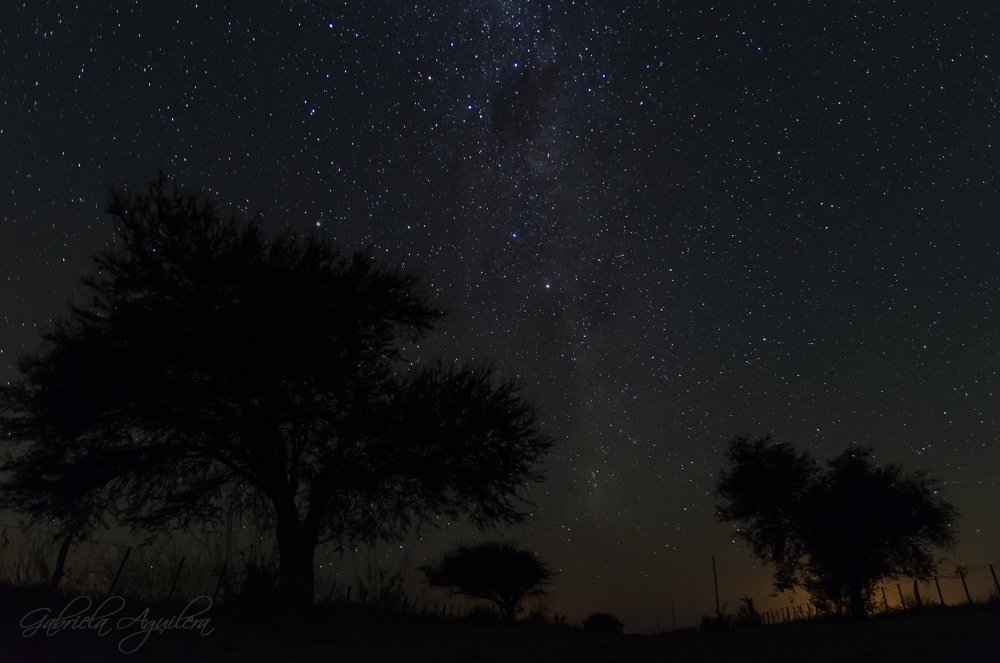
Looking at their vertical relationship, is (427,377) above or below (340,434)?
above

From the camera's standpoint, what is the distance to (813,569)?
2841cm

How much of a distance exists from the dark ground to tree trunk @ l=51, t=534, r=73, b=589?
0.85 meters

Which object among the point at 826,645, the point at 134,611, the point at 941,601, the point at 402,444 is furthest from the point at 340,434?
the point at 941,601

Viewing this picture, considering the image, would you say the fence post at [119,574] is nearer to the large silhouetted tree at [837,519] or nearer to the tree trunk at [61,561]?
the tree trunk at [61,561]

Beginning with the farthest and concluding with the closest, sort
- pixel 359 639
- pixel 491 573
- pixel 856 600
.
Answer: pixel 491 573, pixel 856 600, pixel 359 639

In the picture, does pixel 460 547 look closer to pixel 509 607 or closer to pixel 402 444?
pixel 509 607

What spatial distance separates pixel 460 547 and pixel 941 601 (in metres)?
20.8

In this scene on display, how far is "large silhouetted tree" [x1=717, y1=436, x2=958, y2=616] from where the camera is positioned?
26.4 m

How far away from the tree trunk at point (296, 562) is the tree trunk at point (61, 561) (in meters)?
3.96

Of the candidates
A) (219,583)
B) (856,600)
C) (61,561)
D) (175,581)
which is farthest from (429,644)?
(856,600)

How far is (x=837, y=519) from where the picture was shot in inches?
1048

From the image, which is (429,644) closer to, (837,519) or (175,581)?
(175,581)

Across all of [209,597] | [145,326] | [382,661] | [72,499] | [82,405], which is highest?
[145,326]

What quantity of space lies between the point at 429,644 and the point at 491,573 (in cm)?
2604
